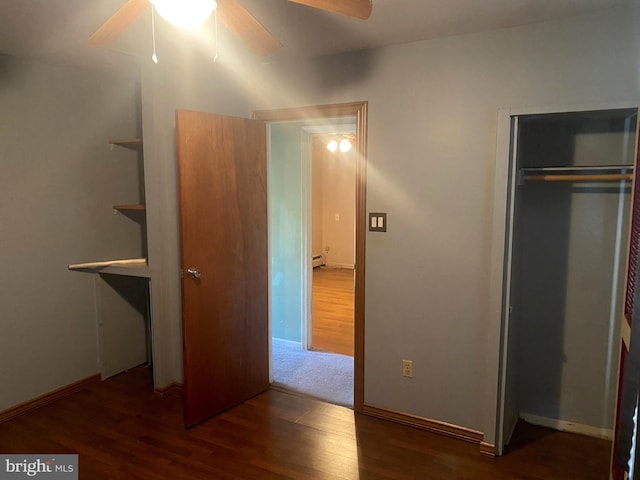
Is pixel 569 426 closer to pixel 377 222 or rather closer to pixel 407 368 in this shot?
pixel 407 368

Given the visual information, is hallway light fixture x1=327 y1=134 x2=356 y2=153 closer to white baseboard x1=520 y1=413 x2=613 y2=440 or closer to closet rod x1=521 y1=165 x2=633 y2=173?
closet rod x1=521 y1=165 x2=633 y2=173

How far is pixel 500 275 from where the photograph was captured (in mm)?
2307

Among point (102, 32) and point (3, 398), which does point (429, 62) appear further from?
point (3, 398)

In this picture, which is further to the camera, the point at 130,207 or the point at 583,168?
the point at 130,207

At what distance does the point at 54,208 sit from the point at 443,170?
251 centimetres

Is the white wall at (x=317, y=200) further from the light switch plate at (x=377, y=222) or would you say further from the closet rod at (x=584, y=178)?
the closet rod at (x=584, y=178)

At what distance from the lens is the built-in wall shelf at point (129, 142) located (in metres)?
3.08

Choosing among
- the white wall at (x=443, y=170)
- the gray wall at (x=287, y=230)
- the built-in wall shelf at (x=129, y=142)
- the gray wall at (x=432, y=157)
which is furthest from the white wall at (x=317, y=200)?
the white wall at (x=443, y=170)

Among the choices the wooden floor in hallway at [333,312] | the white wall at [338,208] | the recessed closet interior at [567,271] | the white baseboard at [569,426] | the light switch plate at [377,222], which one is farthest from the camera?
the white wall at [338,208]

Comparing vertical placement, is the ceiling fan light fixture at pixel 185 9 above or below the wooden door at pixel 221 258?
above

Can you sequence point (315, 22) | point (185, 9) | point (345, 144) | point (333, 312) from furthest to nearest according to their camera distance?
point (345, 144), point (333, 312), point (315, 22), point (185, 9)

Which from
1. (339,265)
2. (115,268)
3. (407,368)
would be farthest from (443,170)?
(339,265)

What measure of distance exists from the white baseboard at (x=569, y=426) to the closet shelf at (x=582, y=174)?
4.72 ft

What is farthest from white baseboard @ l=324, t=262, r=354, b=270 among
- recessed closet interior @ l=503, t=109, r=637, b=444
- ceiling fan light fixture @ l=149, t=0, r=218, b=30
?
ceiling fan light fixture @ l=149, t=0, r=218, b=30
